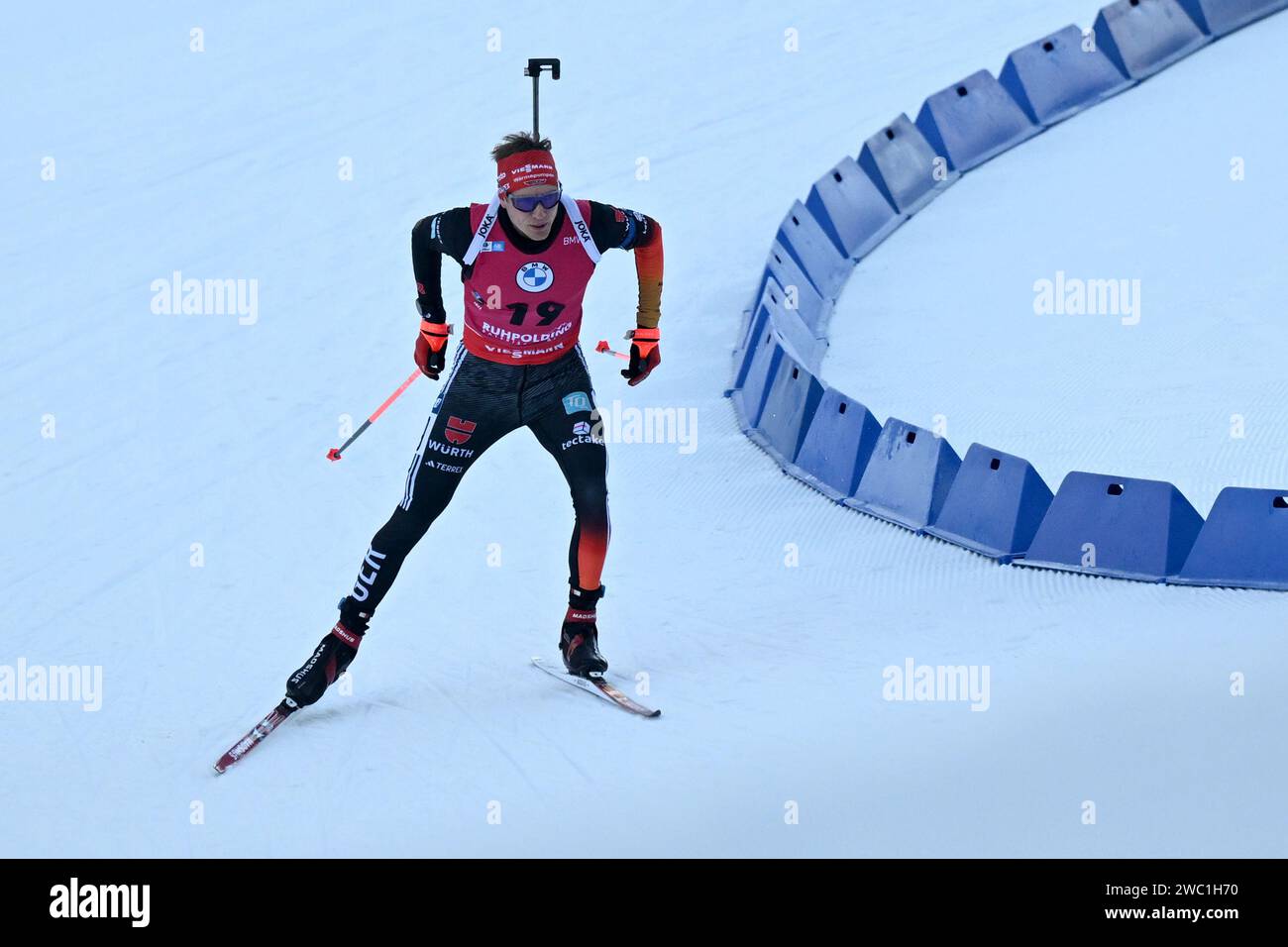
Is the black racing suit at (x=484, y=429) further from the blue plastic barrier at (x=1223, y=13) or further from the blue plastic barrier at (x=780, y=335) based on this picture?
the blue plastic barrier at (x=1223, y=13)

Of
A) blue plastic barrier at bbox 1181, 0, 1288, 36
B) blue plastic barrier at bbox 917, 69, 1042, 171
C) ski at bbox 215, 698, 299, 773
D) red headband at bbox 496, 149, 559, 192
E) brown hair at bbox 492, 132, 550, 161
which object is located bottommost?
ski at bbox 215, 698, 299, 773

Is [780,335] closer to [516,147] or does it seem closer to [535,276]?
[535,276]

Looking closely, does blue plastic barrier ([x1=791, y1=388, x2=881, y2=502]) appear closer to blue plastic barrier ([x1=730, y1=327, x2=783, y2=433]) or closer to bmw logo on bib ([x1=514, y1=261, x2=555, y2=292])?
blue plastic barrier ([x1=730, y1=327, x2=783, y2=433])

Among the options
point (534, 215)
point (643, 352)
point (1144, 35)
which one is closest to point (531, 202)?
point (534, 215)

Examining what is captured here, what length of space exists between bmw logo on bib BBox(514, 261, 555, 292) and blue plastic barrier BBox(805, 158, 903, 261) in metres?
5.85

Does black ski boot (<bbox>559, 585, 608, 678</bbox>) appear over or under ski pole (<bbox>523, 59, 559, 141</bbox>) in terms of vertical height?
under

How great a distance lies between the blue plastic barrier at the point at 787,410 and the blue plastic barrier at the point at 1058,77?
205 inches

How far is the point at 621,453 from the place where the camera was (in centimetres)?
1087

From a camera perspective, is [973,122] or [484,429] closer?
[484,429]

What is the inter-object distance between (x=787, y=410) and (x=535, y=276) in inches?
123

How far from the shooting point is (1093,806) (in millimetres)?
6906

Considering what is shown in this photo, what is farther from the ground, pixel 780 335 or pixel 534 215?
pixel 780 335

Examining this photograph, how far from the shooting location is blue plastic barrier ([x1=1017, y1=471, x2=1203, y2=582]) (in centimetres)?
866

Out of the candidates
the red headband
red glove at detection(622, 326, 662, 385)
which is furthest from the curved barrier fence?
the red headband
